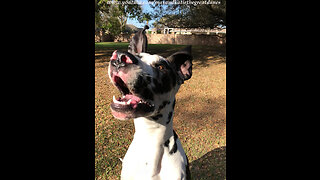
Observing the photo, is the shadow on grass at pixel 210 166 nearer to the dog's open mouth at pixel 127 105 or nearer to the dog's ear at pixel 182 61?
the dog's ear at pixel 182 61

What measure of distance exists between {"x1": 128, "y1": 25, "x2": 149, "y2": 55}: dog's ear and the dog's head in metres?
0.43

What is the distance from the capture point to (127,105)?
167 cm

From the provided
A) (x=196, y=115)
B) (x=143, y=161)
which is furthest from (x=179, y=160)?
(x=196, y=115)

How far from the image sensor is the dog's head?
1.60 m

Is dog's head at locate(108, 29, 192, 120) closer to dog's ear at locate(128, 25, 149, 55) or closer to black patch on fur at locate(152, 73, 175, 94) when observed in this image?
black patch on fur at locate(152, 73, 175, 94)

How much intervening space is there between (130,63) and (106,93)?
6324mm

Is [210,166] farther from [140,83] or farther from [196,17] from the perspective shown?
[196,17]

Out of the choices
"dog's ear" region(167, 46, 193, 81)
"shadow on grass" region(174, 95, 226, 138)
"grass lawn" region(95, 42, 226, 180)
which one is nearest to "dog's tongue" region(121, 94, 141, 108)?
"dog's ear" region(167, 46, 193, 81)

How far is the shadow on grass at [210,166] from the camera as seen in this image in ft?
11.9

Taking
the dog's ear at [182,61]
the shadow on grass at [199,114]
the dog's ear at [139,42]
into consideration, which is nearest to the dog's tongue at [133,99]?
the dog's ear at [182,61]

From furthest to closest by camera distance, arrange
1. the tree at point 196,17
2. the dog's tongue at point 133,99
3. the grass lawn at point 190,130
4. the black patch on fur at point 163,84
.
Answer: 1. the tree at point 196,17
2. the grass lawn at point 190,130
3. the black patch on fur at point 163,84
4. the dog's tongue at point 133,99

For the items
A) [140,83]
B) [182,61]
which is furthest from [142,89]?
[182,61]

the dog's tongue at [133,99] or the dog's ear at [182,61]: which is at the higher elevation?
the dog's ear at [182,61]

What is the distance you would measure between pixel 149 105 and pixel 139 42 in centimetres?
91
